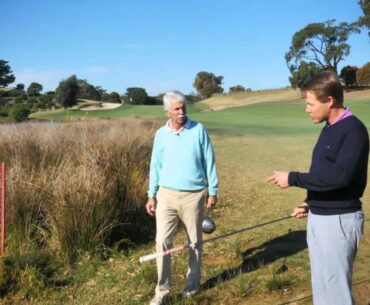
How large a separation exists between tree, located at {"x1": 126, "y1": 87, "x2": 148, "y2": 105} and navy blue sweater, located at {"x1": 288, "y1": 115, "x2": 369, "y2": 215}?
3170 inches

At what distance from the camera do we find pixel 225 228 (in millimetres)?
6582

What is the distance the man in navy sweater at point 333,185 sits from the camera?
2633 mm

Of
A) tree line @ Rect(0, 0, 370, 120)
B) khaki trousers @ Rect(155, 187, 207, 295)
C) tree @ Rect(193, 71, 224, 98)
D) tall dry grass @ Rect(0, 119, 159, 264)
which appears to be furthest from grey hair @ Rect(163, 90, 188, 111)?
tree @ Rect(193, 71, 224, 98)

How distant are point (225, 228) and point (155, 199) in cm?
249

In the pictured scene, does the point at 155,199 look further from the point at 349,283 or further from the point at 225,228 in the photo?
the point at 225,228

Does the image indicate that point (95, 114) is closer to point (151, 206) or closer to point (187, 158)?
point (151, 206)

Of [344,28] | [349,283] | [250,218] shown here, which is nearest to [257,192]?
[250,218]

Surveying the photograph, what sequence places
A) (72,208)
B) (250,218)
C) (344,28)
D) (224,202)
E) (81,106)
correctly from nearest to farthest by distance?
(72,208) < (250,218) < (224,202) < (81,106) < (344,28)

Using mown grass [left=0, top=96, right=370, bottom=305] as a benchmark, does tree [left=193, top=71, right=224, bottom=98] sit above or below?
above

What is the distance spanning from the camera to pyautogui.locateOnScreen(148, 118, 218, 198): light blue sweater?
396 cm

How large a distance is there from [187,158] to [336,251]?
156cm

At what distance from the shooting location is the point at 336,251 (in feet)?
9.06

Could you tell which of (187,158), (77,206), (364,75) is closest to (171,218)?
(187,158)

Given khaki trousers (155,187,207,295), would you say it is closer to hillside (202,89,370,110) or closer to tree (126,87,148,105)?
hillside (202,89,370,110)
